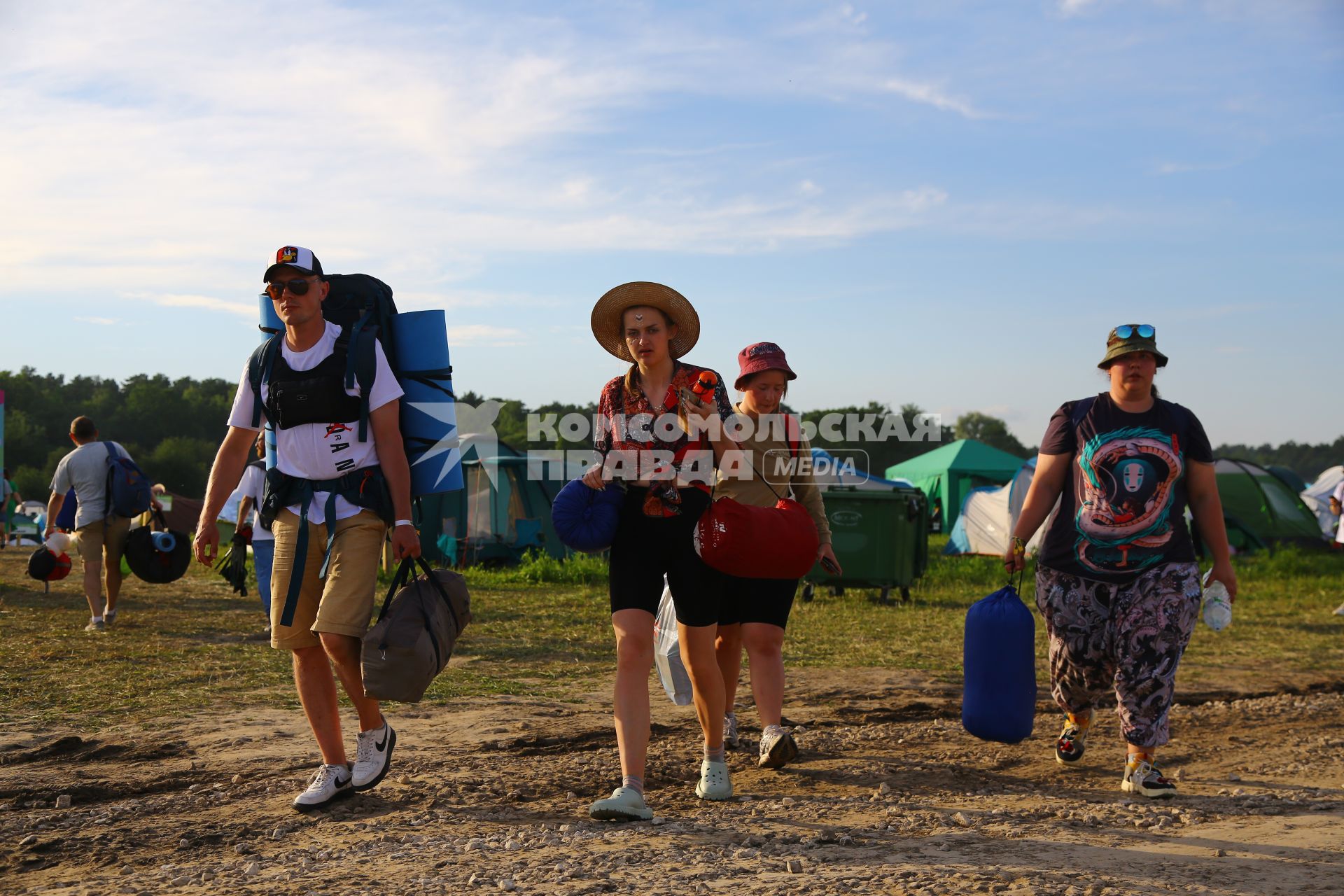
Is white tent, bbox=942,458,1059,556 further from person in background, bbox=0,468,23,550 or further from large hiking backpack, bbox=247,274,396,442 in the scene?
large hiking backpack, bbox=247,274,396,442

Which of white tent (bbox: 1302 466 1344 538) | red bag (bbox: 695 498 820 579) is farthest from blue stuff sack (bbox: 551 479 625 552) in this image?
white tent (bbox: 1302 466 1344 538)

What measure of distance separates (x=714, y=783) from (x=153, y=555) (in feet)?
23.5

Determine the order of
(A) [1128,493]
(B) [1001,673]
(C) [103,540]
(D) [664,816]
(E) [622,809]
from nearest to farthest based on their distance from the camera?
(E) [622,809] < (D) [664,816] < (A) [1128,493] < (B) [1001,673] < (C) [103,540]

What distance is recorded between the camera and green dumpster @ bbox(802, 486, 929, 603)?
504 inches

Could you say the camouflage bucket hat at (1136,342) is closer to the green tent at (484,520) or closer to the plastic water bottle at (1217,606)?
the plastic water bottle at (1217,606)

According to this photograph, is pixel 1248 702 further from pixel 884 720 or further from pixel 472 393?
pixel 472 393

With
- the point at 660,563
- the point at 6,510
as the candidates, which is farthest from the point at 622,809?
the point at 6,510

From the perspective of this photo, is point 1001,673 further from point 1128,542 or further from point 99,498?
point 99,498

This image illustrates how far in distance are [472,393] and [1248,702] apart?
4542 centimetres

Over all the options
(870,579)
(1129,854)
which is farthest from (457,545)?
(1129,854)

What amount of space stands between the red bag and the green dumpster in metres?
8.21

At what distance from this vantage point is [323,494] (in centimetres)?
419

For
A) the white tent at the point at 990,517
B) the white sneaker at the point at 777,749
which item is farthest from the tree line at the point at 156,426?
the white sneaker at the point at 777,749

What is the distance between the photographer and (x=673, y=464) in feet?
14.0
